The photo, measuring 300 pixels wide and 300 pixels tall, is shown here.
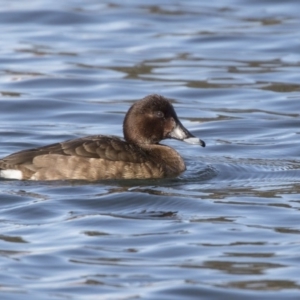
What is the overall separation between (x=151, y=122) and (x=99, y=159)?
828 mm

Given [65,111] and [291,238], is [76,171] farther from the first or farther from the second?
[65,111]

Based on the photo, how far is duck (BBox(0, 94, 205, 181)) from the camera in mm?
10875

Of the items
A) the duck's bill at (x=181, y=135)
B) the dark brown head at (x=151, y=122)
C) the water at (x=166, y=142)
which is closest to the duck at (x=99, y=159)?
the dark brown head at (x=151, y=122)

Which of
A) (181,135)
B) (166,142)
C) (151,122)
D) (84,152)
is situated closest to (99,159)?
(84,152)

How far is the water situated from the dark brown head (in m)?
0.45

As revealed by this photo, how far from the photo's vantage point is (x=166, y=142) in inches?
546

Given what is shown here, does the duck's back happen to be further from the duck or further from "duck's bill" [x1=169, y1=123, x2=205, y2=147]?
"duck's bill" [x1=169, y1=123, x2=205, y2=147]

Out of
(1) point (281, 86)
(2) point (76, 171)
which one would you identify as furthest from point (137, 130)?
(1) point (281, 86)

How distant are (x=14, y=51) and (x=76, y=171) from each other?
9.26 meters

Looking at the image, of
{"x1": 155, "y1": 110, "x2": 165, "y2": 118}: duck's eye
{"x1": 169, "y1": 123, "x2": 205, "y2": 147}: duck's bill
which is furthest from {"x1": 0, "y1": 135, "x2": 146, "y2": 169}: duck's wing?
{"x1": 169, "y1": 123, "x2": 205, "y2": 147}: duck's bill

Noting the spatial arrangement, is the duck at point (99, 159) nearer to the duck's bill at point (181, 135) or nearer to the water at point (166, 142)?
the water at point (166, 142)

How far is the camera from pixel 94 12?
2300 cm

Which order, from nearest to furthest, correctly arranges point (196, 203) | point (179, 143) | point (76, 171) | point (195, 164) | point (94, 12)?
1. point (196, 203)
2. point (76, 171)
3. point (195, 164)
4. point (179, 143)
5. point (94, 12)

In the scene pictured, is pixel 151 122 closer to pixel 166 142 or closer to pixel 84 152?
pixel 84 152
